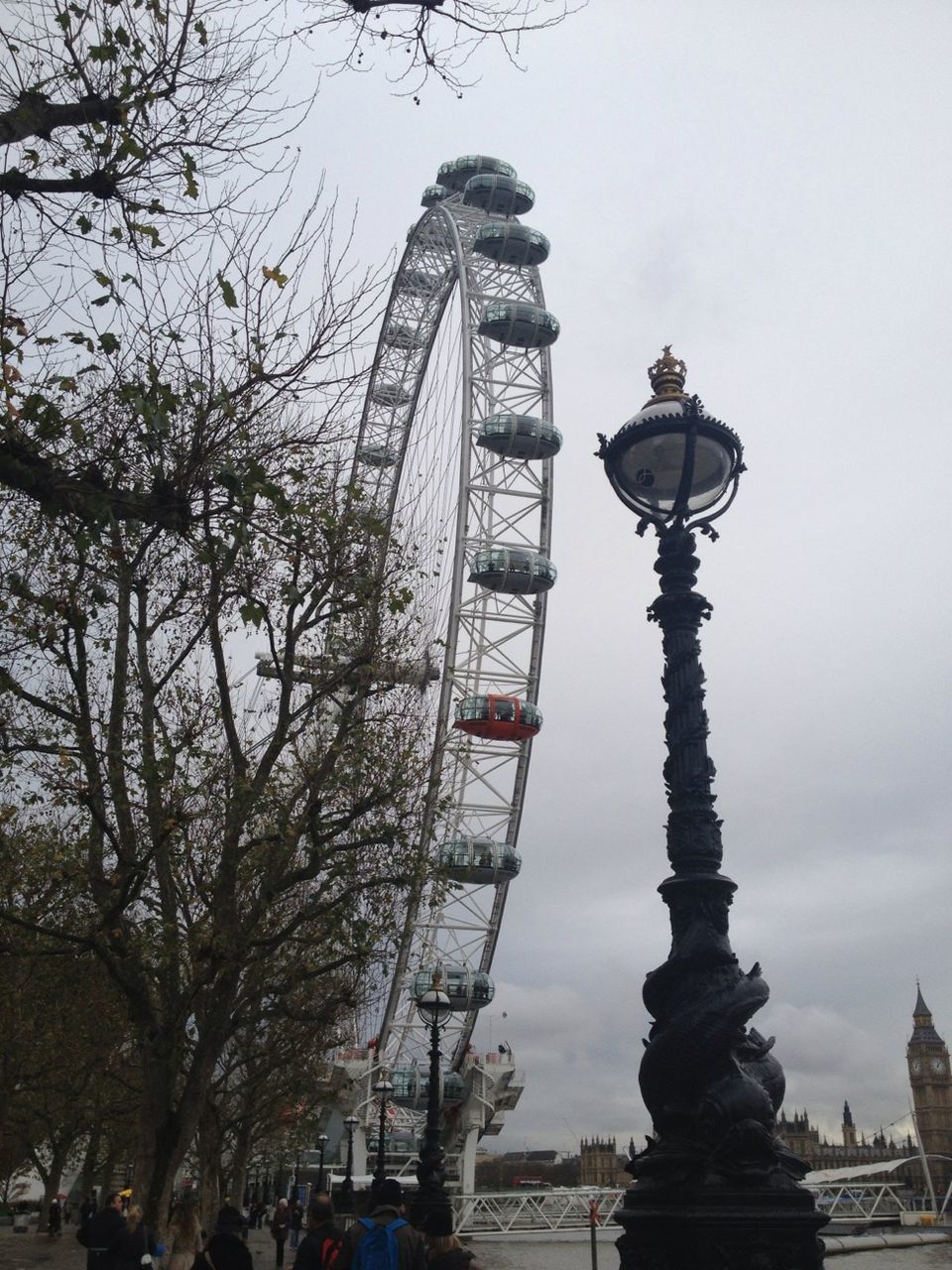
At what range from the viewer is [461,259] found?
50.1 meters

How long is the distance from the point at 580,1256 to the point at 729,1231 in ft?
83.8

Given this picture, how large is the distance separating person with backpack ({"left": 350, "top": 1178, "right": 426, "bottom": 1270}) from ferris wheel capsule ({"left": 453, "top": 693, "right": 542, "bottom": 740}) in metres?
38.9

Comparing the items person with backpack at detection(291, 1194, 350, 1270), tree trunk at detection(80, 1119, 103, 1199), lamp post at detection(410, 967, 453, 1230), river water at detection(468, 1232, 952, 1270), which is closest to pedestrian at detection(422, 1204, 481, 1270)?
person with backpack at detection(291, 1194, 350, 1270)

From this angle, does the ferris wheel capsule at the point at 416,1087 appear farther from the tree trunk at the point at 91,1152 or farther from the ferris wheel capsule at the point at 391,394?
the ferris wheel capsule at the point at 391,394

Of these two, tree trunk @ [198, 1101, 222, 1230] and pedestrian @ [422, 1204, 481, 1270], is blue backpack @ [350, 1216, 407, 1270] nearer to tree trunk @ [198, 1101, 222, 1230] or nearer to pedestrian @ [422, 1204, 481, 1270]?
pedestrian @ [422, 1204, 481, 1270]

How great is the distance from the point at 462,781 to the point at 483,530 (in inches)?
393

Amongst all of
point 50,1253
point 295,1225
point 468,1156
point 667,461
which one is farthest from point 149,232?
point 468,1156

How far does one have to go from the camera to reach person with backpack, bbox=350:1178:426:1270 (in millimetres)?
7109

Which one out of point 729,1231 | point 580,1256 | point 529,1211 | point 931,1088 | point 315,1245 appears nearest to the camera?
point 729,1231

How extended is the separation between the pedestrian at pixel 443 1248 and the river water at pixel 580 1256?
1630 centimetres

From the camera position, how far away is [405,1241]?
728 cm

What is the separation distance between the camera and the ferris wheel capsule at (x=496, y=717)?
4675 cm

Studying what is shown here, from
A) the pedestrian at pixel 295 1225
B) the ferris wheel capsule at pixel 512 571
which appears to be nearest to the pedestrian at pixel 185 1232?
the pedestrian at pixel 295 1225

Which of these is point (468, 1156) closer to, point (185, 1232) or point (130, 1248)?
point (130, 1248)
